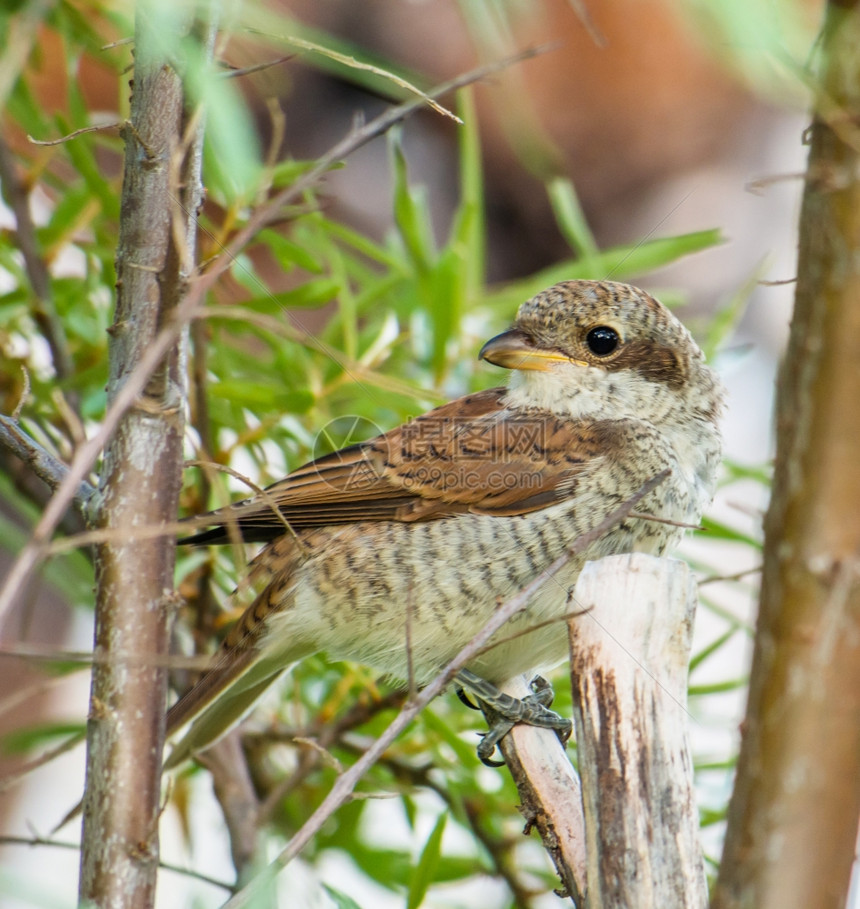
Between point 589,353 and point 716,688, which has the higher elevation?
point 589,353

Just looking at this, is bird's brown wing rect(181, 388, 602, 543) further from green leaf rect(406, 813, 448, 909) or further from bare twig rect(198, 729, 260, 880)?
green leaf rect(406, 813, 448, 909)

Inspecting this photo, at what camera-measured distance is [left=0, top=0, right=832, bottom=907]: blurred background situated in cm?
182

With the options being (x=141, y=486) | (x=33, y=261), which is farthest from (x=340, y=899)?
(x=33, y=261)

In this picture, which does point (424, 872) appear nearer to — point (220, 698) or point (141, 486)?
Answer: point (220, 698)

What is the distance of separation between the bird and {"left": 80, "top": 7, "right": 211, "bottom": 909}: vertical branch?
64 cm

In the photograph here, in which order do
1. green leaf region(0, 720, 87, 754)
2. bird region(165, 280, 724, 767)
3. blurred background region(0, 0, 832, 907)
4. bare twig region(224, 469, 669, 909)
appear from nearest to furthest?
bare twig region(224, 469, 669, 909), blurred background region(0, 0, 832, 907), bird region(165, 280, 724, 767), green leaf region(0, 720, 87, 754)

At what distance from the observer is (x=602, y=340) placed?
270cm

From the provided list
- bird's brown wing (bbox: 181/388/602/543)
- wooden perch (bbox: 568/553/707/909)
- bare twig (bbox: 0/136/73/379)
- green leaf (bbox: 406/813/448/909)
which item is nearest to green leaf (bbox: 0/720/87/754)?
bird's brown wing (bbox: 181/388/602/543)

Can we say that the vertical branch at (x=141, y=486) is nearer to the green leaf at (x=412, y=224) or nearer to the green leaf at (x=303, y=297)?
the green leaf at (x=303, y=297)

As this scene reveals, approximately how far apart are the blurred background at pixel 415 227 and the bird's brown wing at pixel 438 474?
15 centimetres

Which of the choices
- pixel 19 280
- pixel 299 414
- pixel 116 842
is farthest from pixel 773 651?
pixel 19 280

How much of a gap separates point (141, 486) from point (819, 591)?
881 millimetres

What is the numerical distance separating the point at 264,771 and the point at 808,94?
2406 millimetres

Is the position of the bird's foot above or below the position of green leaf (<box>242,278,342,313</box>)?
below
